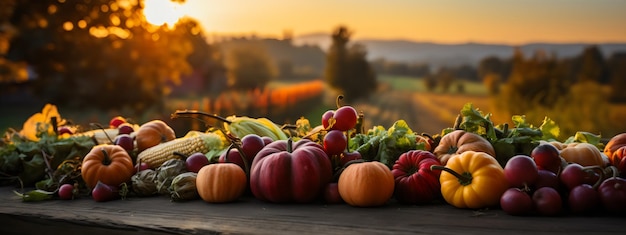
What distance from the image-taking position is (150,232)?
2078 mm

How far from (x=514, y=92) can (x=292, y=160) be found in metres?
10.0

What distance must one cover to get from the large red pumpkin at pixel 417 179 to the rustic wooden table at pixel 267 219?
0.13 feet

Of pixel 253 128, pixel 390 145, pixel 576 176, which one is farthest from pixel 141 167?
pixel 576 176

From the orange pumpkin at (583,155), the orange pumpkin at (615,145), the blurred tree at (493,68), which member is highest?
the blurred tree at (493,68)

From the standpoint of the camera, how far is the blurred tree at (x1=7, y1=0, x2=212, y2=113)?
42.3ft

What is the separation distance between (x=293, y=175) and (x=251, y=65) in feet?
64.1

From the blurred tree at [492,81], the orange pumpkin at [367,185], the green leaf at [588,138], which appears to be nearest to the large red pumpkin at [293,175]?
the orange pumpkin at [367,185]

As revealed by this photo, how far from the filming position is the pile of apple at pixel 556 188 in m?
2.05

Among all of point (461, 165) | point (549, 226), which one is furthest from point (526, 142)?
→ point (549, 226)

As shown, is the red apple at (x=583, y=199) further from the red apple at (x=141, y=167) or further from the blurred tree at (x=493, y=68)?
the blurred tree at (x=493, y=68)

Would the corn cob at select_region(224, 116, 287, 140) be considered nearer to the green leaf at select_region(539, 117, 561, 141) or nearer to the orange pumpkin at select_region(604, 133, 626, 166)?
the green leaf at select_region(539, 117, 561, 141)

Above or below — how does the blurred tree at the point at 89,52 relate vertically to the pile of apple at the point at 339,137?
above

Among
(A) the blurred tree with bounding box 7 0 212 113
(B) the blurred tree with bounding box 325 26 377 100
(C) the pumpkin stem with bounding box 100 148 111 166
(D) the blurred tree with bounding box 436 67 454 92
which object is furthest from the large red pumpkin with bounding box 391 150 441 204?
(B) the blurred tree with bounding box 325 26 377 100

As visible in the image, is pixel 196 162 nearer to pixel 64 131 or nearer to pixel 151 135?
pixel 151 135
